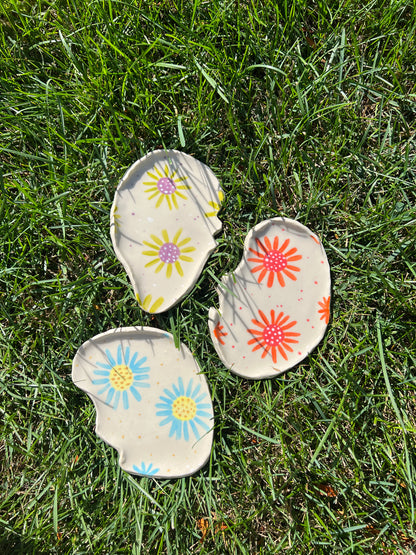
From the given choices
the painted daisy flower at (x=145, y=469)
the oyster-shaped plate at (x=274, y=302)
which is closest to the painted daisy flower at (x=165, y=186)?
the oyster-shaped plate at (x=274, y=302)

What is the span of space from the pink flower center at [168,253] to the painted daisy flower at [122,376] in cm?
23

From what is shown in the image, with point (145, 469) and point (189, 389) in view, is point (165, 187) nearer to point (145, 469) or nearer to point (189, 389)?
point (189, 389)

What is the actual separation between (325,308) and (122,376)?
0.52 m

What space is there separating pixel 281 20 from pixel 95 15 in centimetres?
46

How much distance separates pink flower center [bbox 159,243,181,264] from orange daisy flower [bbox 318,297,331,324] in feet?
1.21

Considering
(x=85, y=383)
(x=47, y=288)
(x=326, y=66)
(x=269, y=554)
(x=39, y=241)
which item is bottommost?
(x=269, y=554)

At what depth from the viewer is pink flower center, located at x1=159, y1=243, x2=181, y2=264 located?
A: 1230mm

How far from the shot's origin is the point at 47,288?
1303 mm

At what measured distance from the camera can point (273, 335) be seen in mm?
1244

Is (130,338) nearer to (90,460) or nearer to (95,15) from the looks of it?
(90,460)

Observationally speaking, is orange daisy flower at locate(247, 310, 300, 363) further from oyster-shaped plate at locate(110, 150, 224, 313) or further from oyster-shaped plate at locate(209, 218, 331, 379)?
oyster-shaped plate at locate(110, 150, 224, 313)

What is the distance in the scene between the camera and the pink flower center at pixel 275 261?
1255mm

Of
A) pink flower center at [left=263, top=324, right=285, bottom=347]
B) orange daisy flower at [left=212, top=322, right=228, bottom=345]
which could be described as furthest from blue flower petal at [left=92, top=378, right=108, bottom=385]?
pink flower center at [left=263, top=324, right=285, bottom=347]

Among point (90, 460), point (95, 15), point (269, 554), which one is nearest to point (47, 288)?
point (90, 460)
